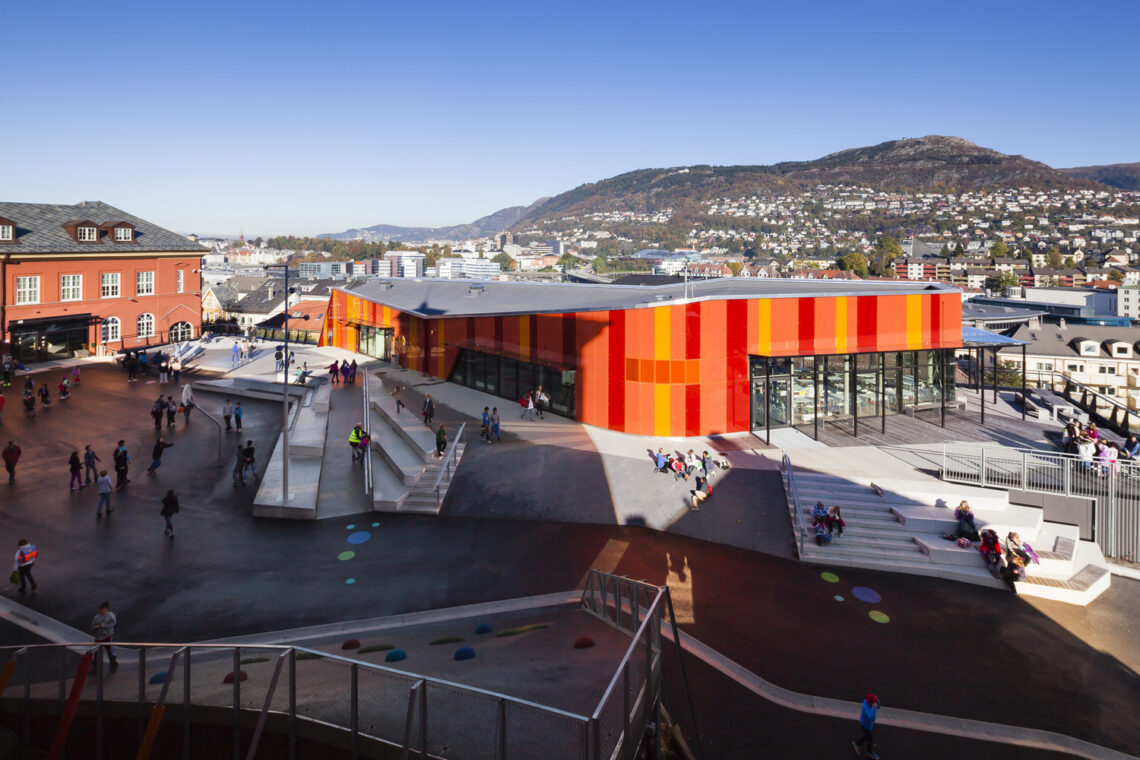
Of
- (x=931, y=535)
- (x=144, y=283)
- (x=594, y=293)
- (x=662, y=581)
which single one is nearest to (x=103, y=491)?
(x=662, y=581)

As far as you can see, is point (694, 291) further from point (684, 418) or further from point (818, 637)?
point (818, 637)

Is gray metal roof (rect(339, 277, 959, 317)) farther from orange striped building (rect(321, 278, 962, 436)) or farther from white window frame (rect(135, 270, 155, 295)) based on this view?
white window frame (rect(135, 270, 155, 295))

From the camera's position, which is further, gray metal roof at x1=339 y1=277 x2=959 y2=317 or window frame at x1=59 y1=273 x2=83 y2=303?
window frame at x1=59 y1=273 x2=83 y2=303

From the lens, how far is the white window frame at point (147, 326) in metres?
45.0

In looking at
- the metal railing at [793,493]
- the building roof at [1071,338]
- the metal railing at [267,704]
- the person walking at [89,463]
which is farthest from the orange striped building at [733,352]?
the building roof at [1071,338]

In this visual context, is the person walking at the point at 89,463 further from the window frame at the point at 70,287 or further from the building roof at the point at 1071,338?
the building roof at the point at 1071,338

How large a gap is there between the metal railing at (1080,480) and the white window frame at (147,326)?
4926 centimetres

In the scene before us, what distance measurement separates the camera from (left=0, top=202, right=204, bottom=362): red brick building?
37.3 metres

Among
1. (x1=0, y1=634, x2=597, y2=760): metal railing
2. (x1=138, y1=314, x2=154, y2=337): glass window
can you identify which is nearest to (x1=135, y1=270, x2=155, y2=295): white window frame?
(x1=138, y1=314, x2=154, y2=337): glass window

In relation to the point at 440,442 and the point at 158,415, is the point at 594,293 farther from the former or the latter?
the point at 158,415

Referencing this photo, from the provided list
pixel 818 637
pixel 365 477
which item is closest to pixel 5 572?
pixel 365 477

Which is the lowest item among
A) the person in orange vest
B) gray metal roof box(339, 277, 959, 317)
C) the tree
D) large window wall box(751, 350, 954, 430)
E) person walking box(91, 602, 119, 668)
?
person walking box(91, 602, 119, 668)

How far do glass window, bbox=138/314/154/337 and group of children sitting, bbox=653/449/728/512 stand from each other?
41.8m

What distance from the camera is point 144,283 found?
45250mm
